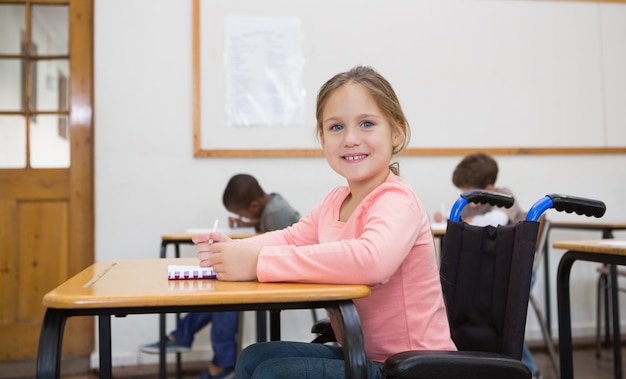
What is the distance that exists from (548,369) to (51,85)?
9.58ft

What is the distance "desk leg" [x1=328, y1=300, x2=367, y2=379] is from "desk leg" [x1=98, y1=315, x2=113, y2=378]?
0.52 meters

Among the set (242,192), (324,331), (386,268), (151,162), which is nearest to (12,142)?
(151,162)

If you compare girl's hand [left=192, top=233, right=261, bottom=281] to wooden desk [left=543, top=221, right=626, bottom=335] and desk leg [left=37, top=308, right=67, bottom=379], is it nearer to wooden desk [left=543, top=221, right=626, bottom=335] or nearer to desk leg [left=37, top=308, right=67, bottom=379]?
desk leg [left=37, top=308, right=67, bottom=379]

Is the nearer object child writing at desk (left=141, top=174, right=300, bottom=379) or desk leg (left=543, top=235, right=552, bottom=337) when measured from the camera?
child writing at desk (left=141, top=174, right=300, bottom=379)

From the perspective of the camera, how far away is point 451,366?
84 centimetres

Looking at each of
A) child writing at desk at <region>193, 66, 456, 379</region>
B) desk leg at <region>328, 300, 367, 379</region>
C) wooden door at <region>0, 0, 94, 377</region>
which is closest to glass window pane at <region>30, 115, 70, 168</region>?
wooden door at <region>0, 0, 94, 377</region>

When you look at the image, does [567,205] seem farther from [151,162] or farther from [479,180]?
[151,162]

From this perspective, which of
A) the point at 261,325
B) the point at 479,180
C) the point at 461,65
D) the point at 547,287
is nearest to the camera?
the point at 261,325

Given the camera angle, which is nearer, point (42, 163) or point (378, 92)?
point (378, 92)

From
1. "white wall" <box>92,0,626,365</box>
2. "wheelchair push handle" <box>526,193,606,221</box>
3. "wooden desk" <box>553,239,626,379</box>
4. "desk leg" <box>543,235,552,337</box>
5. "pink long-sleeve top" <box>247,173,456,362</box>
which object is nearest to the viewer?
"pink long-sleeve top" <box>247,173,456,362</box>

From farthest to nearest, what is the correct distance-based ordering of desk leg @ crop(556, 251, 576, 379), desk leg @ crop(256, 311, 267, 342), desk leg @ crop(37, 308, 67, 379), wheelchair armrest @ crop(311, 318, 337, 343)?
desk leg @ crop(256, 311, 267, 342), desk leg @ crop(556, 251, 576, 379), wheelchair armrest @ crop(311, 318, 337, 343), desk leg @ crop(37, 308, 67, 379)

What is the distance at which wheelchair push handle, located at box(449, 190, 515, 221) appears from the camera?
1.27 meters

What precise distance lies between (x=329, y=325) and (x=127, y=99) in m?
2.18

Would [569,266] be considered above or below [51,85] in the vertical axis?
below
